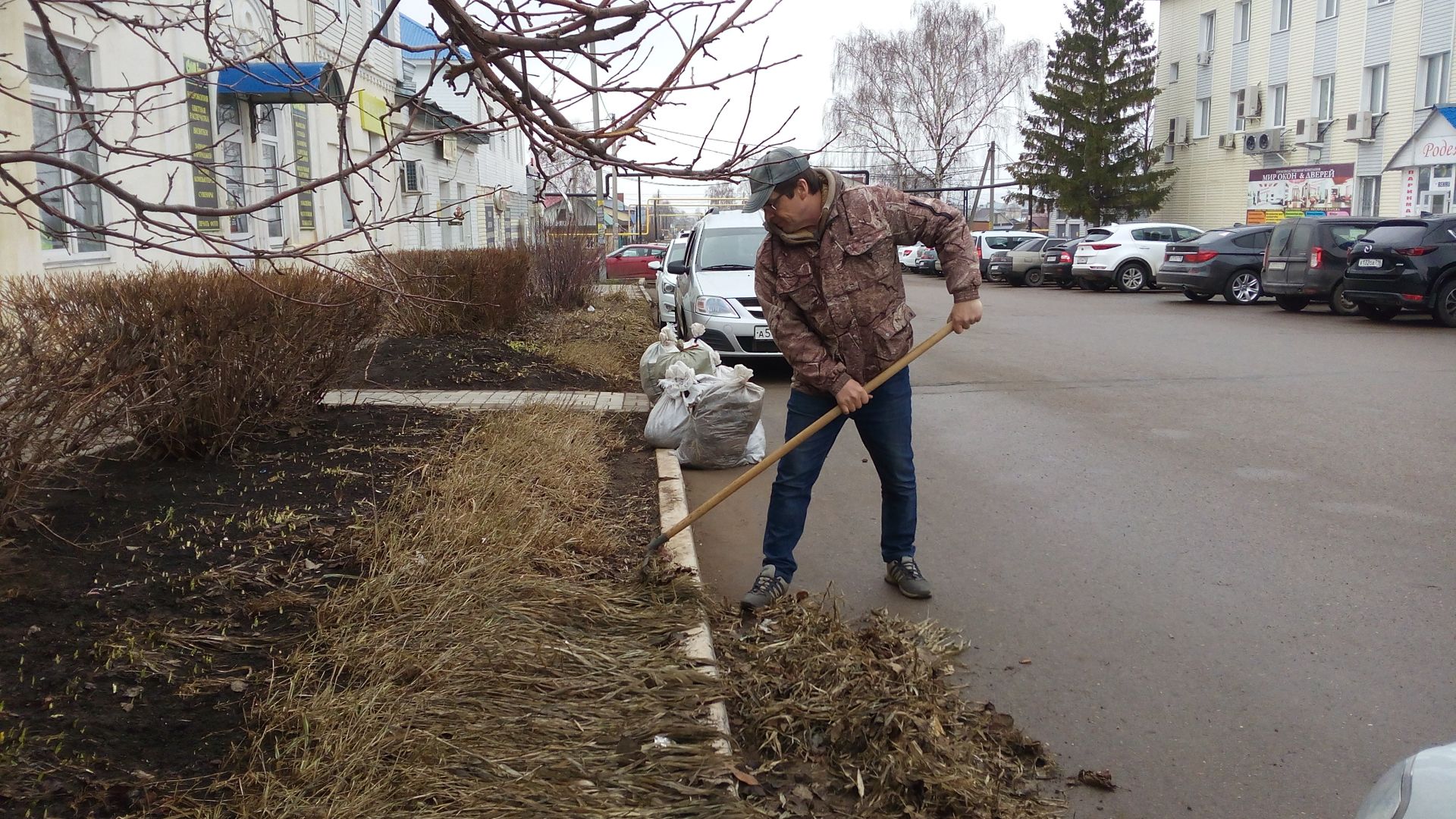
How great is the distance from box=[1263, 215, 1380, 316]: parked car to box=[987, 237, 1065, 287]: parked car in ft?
40.1

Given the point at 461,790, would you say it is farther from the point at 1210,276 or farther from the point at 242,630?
the point at 1210,276

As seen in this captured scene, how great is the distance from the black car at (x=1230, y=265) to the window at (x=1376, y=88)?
1420cm

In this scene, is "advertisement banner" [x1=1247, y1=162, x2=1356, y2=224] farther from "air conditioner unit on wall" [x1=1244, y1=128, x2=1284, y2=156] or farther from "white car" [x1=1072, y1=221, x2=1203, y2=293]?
"white car" [x1=1072, y1=221, x2=1203, y2=293]

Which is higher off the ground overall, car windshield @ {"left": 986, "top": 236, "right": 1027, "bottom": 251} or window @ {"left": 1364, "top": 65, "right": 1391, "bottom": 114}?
window @ {"left": 1364, "top": 65, "right": 1391, "bottom": 114}

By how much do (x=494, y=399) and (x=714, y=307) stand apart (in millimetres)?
3665

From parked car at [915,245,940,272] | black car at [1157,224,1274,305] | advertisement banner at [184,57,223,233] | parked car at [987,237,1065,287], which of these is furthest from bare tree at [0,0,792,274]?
parked car at [915,245,940,272]

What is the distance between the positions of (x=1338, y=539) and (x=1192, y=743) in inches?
104

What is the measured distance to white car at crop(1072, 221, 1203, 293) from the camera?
2689 cm

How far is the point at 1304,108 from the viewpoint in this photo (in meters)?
35.0

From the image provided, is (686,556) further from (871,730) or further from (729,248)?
(729,248)

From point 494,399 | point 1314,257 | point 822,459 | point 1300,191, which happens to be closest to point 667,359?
point 494,399

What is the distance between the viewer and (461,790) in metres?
2.67

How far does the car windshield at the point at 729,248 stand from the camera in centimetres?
1296

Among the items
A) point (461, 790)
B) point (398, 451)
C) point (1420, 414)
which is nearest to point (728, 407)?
point (398, 451)
